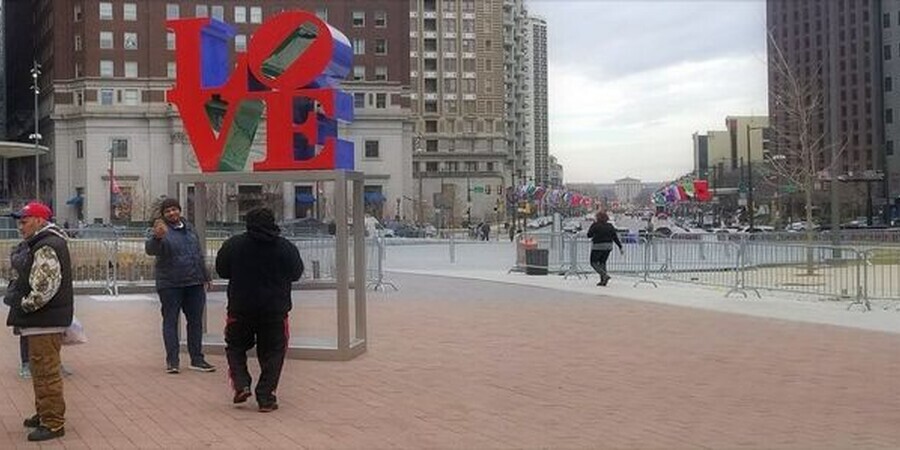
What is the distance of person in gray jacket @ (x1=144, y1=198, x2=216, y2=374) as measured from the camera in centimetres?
968

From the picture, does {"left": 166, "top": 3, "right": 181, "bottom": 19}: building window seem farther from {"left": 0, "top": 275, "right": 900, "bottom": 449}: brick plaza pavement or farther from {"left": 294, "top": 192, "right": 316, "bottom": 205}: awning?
{"left": 0, "top": 275, "right": 900, "bottom": 449}: brick plaza pavement

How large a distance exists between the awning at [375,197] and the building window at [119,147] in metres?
23.5

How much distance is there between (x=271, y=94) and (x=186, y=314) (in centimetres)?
266

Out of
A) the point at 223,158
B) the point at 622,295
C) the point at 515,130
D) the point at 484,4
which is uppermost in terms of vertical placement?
the point at 484,4

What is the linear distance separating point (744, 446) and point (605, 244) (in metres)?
15.0

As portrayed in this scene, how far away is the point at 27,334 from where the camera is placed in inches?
267

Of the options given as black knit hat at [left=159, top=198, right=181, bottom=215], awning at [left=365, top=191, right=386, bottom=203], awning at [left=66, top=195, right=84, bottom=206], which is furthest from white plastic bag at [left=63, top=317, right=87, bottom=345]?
awning at [left=66, top=195, right=84, bottom=206]

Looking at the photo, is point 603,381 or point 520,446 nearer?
point 520,446

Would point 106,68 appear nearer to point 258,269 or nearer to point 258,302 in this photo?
point 258,269

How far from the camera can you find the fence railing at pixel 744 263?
56.6 ft

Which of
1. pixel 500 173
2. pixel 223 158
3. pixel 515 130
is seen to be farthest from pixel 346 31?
pixel 223 158

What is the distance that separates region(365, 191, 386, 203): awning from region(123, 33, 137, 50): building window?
26.1 m

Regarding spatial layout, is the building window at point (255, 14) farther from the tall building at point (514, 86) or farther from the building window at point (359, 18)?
the tall building at point (514, 86)

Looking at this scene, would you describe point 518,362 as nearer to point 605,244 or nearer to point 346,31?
point 605,244
